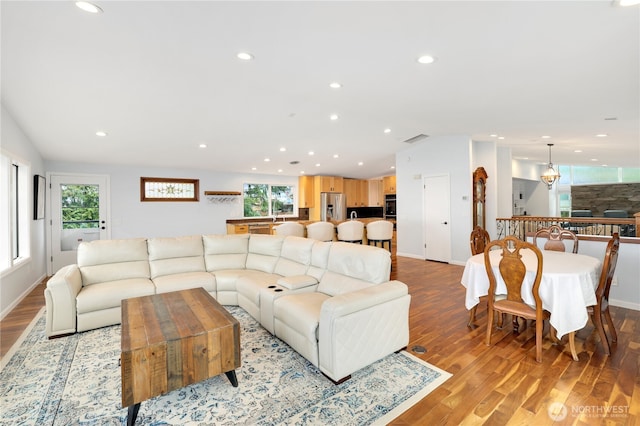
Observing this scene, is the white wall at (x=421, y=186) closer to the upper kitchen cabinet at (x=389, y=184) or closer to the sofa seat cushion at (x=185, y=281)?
the upper kitchen cabinet at (x=389, y=184)

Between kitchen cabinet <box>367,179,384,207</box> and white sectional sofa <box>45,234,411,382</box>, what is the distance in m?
6.46

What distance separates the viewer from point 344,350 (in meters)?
2.16

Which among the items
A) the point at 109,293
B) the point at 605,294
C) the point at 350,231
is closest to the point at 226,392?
the point at 109,293

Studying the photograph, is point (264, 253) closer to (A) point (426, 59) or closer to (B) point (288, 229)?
(B) point (288, 229)

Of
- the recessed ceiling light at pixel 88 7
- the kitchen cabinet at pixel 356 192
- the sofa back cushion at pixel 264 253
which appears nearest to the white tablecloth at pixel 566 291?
the sofa back cushion at pixel 264 253

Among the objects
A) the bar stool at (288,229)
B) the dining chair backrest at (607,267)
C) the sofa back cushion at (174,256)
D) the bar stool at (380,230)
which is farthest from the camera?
the bar stool at (380,230)

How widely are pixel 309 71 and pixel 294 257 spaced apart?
2.20 m

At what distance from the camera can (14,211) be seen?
4.23 meters

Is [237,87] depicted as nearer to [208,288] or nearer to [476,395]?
[208,288]

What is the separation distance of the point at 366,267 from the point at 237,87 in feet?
8.02

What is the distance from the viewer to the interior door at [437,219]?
645 cm

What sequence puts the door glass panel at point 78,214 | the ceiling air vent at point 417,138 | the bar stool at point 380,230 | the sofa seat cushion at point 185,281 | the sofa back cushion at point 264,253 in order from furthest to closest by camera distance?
the ceiling air vent at point 417,138
the door glass panel at point 78,214
the bar stool at point 380,230
the sofa back cushion at point 264,253
the sofa seat cushion at point 185,281

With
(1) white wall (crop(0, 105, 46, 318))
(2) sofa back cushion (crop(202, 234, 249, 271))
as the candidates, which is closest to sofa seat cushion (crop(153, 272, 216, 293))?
(2) sofa back cushion (crop(202, 234, 249, 271))

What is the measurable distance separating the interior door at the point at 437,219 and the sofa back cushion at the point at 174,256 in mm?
4950
